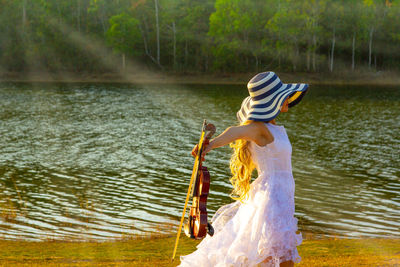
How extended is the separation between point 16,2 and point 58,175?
86203 mm

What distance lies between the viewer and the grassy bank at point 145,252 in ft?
25.7

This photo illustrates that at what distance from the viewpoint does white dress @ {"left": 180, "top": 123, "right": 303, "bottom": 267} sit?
4.37m

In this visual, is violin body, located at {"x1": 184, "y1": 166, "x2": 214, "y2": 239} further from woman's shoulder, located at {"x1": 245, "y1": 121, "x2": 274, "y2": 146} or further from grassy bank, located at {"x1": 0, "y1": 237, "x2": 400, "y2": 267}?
grassy bank, located at {"x1": 0, "y1": 237, "x2": 400, "y2": 267}

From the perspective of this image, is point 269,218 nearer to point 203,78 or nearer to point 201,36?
point 203,78

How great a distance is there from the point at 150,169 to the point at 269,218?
49.7 feet

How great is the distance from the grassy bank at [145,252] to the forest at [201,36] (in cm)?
6866

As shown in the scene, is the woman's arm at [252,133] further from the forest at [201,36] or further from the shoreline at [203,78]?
the forest at [201,36]

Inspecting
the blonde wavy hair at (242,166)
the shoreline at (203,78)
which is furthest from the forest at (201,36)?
the blonde wavy hair at (242,166)

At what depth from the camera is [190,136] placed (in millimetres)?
28078

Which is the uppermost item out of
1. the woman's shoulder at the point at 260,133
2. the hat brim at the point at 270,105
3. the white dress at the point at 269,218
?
the hat brim at the point at 270,105

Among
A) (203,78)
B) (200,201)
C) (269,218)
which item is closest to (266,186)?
(269,218)

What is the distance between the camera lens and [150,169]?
1936 cm

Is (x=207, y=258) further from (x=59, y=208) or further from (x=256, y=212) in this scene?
(x=59, y=208)

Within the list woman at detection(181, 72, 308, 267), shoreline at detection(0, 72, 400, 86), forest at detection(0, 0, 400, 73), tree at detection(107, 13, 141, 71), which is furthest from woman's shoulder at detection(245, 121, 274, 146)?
tree at detection(107, 13, 141, 71)
